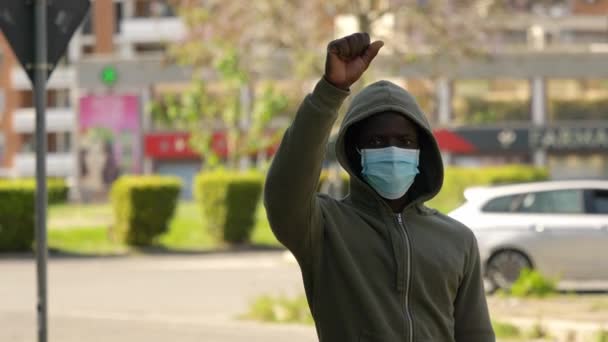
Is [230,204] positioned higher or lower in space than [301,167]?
lower

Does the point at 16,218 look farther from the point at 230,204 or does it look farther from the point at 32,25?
the point at 32,25

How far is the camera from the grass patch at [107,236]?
1169 inches

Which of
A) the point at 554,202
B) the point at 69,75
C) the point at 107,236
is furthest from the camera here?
the point at 69,75

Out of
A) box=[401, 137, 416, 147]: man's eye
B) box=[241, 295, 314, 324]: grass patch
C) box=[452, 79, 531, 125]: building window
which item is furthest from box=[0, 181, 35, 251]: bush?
box=[452, 79, 531, 125]: building window

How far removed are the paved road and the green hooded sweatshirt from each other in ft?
28.5

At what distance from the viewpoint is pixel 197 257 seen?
27.6 metres

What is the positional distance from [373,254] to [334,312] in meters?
0.19

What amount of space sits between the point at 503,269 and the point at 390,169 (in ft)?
46.0

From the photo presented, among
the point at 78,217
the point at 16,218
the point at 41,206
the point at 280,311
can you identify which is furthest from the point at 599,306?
the point at 78,217

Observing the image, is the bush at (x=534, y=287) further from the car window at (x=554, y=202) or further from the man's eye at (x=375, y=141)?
the man's eye at (x=375, y=141)

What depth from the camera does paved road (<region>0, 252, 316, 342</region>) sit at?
13.4m

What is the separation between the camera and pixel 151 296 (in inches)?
733

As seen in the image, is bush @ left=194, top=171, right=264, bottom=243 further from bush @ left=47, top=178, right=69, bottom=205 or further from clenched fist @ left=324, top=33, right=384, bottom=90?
clenched fist @ left=324, top=33, right=384, bottom=90

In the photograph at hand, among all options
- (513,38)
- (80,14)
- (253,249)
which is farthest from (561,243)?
→ (513,38)
